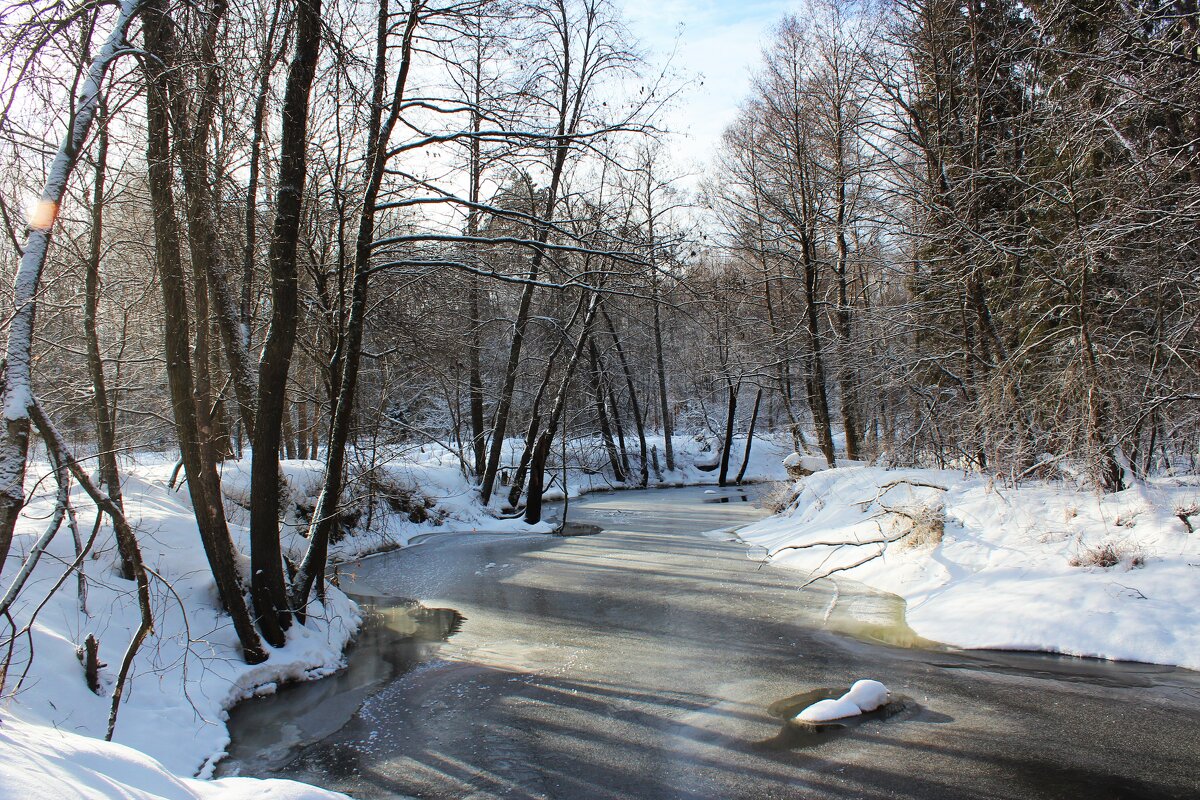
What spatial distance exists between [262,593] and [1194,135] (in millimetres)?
11317

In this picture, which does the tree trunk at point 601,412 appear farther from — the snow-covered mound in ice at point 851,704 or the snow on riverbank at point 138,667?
the snow-covered mound in ice at point 851,704

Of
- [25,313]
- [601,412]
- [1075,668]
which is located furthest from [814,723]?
[601,412]

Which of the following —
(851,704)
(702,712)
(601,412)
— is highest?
(601,412)

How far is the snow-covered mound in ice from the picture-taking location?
593cm

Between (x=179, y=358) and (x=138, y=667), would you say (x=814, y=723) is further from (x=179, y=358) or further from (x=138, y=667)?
(x=179, y=358)

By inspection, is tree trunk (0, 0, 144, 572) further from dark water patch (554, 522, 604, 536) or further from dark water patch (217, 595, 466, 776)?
dark water patch (554, 522, 604, 536)

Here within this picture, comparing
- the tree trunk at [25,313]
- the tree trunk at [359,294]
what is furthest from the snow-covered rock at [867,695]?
the tree trunk at [25,313]

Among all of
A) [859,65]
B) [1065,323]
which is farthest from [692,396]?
[1065,323]

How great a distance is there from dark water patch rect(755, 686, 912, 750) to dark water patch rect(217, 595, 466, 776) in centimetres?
387

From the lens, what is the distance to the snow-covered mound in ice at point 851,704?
593cm

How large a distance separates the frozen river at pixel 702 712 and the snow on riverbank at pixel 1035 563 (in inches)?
13.0

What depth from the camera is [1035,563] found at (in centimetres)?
834

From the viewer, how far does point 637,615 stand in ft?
31.3

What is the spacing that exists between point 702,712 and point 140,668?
4995mm
